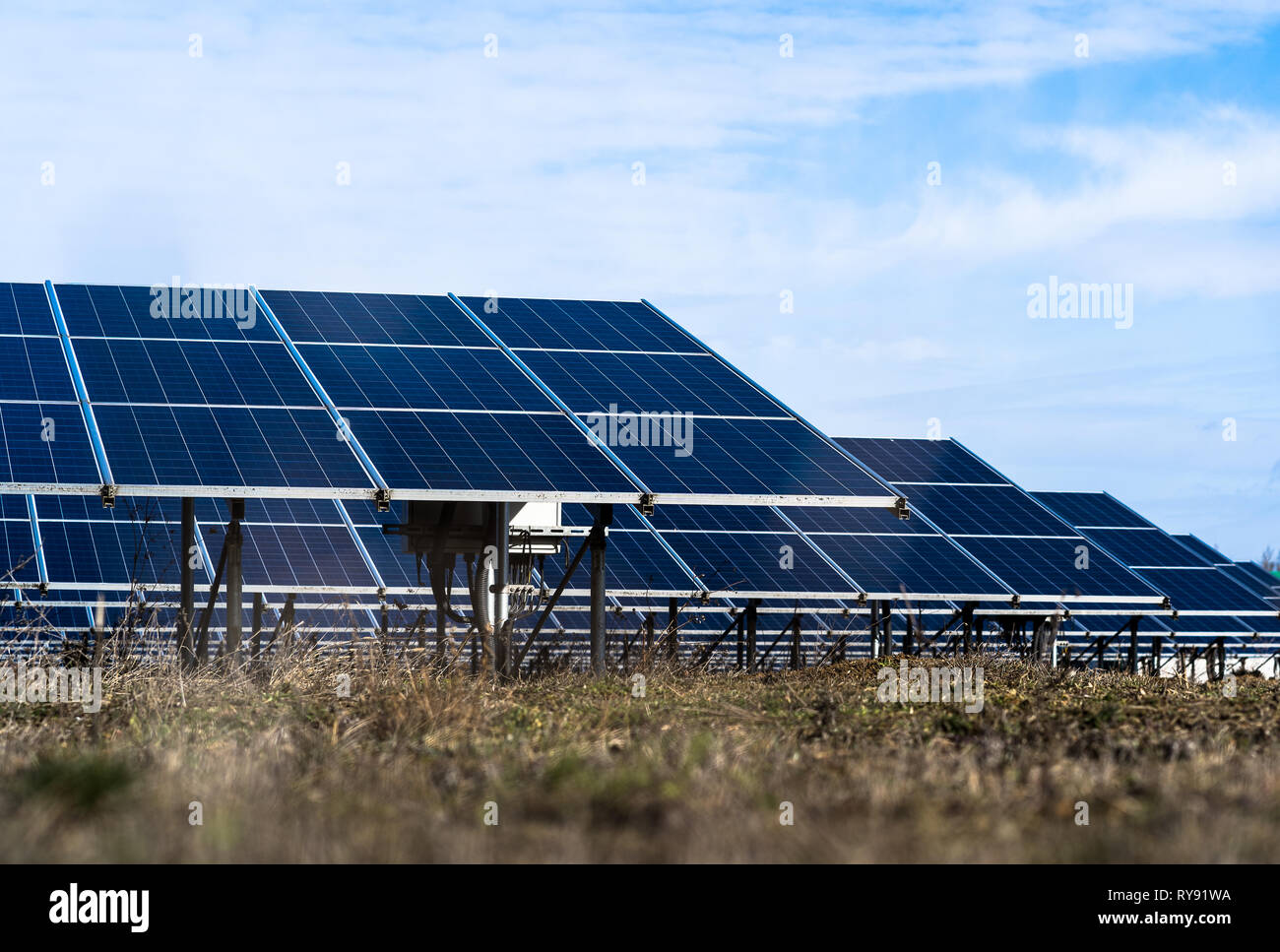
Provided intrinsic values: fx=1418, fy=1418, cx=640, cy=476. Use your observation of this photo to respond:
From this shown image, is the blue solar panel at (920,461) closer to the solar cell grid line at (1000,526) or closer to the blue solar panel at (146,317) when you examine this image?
the solar cell grid line at (1000,526)

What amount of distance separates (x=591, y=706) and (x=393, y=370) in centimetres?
800

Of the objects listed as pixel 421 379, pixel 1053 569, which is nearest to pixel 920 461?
pixel 1053 569

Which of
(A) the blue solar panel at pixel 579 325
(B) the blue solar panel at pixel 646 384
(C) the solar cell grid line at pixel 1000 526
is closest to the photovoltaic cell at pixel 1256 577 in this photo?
(C) the solar cell grid line at pixel 1000 526

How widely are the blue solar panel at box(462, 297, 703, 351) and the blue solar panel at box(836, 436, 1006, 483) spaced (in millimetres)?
10060

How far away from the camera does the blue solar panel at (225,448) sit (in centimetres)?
Result: 1495

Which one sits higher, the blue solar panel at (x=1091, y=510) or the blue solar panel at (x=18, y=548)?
the blue solar panel at (x=1091, y=510)

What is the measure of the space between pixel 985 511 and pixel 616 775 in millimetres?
25522

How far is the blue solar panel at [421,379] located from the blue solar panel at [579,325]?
1.84 m

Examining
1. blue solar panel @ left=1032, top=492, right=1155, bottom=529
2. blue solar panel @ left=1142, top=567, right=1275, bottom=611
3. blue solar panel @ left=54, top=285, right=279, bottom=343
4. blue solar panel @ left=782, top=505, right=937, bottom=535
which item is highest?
blue solar panel @ left=54, top=285, right=279, bottom=343

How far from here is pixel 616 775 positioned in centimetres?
802

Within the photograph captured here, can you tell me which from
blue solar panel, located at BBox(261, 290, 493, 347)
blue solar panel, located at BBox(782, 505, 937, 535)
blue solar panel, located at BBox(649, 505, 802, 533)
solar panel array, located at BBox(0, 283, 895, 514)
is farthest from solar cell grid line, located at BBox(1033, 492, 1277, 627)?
blue solar panel, located at BBox(261, 290, 493, 347)

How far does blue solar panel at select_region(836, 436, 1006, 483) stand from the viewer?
33.9 meters

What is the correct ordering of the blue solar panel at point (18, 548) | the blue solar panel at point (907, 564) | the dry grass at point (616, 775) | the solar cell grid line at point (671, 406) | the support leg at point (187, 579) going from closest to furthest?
the dry grass at point (616, 775) → the support leg at point (187, 579) → the solar cell grid line at point (671, 406) → the blue solar panel at point (18, 548) → the blue solar panel at point (907, 564)

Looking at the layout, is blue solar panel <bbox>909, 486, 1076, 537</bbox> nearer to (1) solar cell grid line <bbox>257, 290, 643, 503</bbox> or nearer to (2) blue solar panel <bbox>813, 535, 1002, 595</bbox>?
(2) blue solar panel <bbox>813, 535, 1002, 595</bbox>
